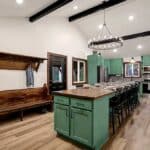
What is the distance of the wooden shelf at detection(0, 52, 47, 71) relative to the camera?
3930mm

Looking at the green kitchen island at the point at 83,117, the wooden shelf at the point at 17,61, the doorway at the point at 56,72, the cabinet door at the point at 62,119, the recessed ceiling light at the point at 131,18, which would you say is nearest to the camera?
the green kitchen island at the point at 83,117

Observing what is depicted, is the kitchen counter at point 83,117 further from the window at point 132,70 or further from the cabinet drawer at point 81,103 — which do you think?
the window at point 132,70

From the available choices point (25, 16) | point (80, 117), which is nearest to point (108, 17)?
point (25, 16)

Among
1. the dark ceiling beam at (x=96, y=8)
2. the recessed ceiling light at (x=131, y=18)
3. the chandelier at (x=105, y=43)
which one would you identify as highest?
the dark ceiling beam at (x=96, y=8)

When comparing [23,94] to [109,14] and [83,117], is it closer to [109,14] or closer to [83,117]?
[83,117]

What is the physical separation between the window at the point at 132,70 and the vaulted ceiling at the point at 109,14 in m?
1.42

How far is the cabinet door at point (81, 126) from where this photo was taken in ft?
7.67

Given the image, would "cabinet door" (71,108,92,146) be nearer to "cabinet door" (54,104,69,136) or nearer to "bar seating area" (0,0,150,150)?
"bar seating area" (0,0,150,150)

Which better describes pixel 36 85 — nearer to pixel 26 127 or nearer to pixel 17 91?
pixel 17 91

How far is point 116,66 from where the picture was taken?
9984 millimetres

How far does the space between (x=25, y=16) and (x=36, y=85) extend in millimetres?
2124

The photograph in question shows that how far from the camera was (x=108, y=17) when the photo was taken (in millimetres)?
6012

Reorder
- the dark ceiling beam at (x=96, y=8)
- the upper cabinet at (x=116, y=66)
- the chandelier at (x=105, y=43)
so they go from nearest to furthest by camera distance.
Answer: the chandelier at (x=105, y=43) < the dark ceiling beam at (x=96, y=8) < the upper cabinet at (x=116, y=66)

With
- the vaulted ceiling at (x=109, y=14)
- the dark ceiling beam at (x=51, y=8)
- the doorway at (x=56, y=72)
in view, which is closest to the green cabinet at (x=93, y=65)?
the vaulted ceiling at (x=109, y=14)
